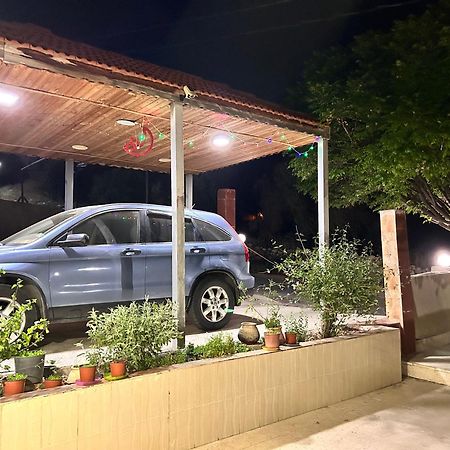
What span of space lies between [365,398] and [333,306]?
3.62ft

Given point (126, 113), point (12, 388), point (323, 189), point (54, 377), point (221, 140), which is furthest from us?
point (221, 140)

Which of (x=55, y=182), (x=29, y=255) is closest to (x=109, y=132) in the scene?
(x=29, y=255)

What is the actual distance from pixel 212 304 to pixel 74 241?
2.18m

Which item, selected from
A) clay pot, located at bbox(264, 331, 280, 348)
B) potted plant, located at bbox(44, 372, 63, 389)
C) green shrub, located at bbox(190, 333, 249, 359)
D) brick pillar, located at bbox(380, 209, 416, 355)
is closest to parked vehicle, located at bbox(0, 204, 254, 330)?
potted plant, located at bbox(44, 372, 63, 389)

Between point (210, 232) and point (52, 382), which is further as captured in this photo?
point (210, 232)

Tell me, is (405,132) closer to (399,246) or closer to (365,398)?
(399,246)

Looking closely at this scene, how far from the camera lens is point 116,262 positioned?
536 cm

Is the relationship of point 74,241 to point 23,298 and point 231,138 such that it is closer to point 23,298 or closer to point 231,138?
point 23,298

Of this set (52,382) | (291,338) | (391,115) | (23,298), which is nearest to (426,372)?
(291,338)

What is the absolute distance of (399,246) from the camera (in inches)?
242

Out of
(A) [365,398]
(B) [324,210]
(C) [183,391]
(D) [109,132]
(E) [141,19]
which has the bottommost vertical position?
(A) [365,398]

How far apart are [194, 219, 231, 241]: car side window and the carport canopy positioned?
4.40 feet

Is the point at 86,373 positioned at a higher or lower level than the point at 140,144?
lower

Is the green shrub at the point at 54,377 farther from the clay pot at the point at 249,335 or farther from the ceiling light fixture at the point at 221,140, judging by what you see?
the ceiling light fixture at the point at 221,140
